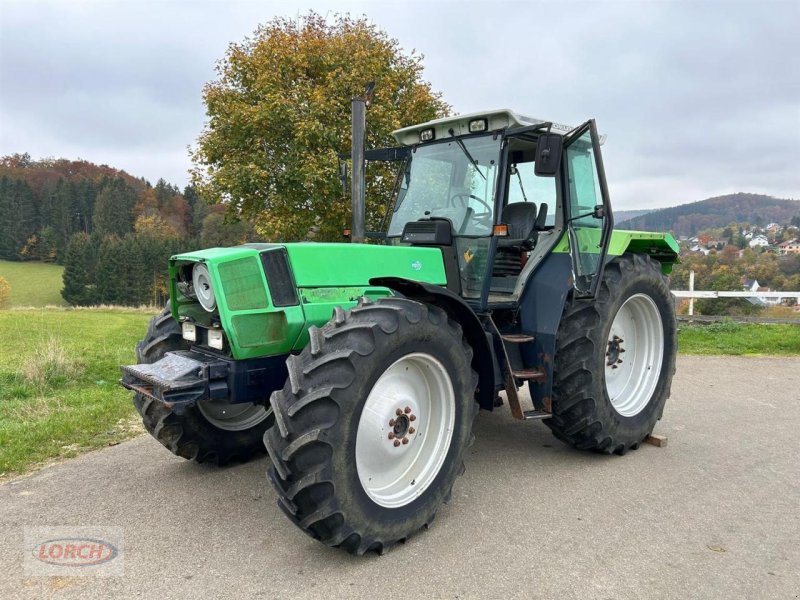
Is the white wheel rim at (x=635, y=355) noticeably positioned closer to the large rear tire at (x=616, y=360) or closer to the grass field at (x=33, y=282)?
the large rear tire at (x=616, y=360)

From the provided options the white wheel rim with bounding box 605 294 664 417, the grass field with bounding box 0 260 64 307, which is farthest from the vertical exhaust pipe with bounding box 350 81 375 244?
the grass field with bounding box 0 260 64 307

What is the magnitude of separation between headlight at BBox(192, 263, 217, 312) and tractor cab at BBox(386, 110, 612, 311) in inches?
62.6

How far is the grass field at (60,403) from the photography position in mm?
4773

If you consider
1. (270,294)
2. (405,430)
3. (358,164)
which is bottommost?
(405,430)

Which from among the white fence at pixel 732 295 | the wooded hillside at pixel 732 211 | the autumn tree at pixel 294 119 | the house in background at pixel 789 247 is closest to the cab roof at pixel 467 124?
the autumn tree at pixel 294 119

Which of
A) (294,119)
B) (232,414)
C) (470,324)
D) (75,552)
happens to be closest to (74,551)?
(75,552)

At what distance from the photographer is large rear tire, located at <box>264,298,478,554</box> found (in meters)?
2.76

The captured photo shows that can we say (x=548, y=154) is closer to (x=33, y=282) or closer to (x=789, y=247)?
(x=789, y=247)

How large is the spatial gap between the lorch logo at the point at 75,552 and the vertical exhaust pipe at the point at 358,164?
8.15 feet

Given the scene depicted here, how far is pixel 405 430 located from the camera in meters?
Answer: 3.34

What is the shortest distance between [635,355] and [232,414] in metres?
3.44

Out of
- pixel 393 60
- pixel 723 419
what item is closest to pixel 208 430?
pixel 723 419

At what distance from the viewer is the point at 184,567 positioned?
2.90 metres

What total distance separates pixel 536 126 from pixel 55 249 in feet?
242
